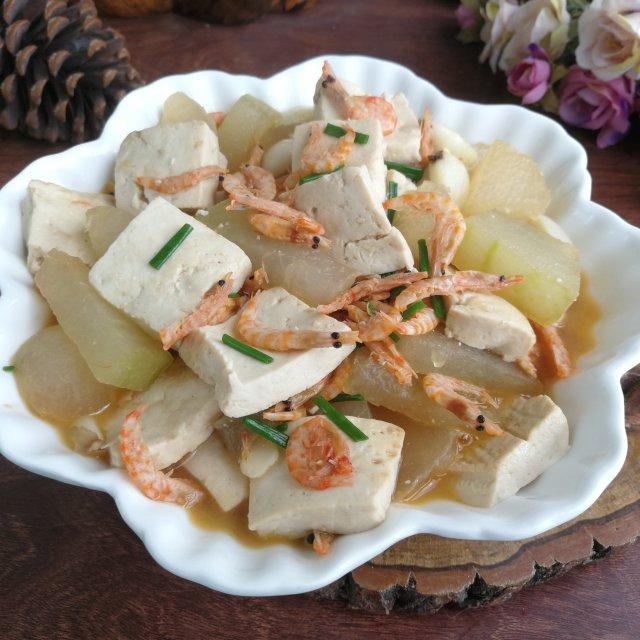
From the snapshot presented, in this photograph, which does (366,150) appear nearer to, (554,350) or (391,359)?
(391,359)

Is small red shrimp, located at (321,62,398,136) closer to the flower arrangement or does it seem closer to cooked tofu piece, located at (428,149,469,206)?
cooked tofu piece, located at (428,149,469,206)

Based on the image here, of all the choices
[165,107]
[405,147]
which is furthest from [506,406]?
[165,107]

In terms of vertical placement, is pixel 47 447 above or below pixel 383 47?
below

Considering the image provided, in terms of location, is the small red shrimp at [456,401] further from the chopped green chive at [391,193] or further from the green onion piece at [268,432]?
the chopped green chive at [391,193]

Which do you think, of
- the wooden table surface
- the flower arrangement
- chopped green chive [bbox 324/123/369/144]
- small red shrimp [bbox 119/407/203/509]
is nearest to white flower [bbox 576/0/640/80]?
the flower arrangement

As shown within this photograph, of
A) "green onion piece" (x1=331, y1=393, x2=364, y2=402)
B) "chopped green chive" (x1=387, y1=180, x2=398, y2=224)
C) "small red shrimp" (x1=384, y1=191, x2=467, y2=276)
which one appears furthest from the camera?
"chopped green chive" (x1=387, y1=180, x2=398, y2=224)

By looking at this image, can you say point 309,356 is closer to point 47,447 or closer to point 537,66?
point 47,447
